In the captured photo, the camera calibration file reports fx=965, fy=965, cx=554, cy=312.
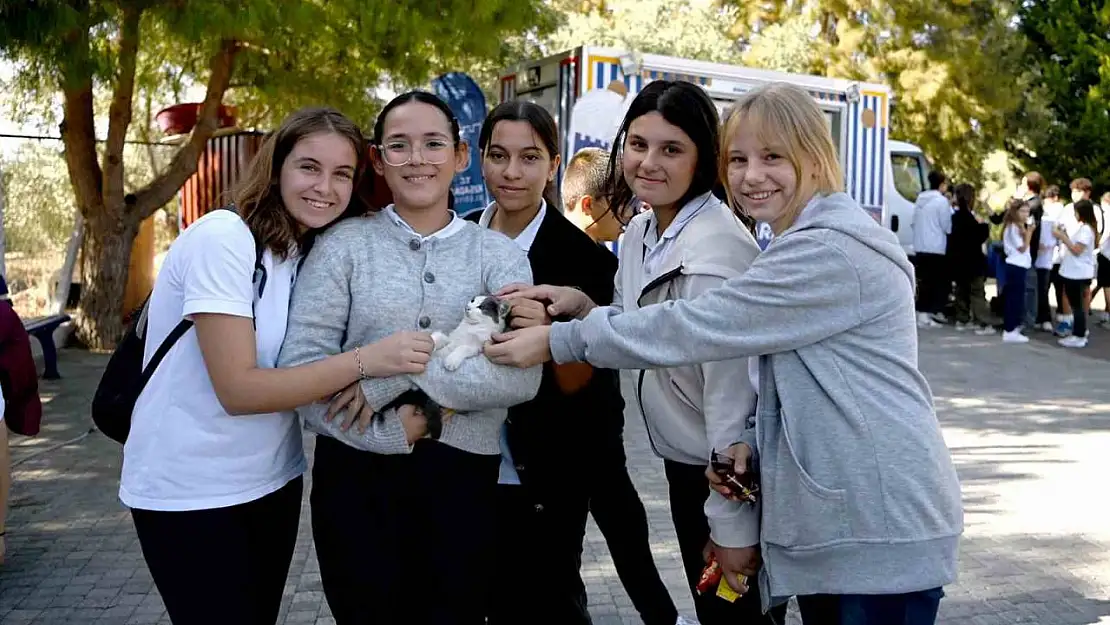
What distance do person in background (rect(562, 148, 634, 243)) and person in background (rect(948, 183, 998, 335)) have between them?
36.7 feet

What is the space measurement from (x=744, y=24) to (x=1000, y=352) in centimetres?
1437

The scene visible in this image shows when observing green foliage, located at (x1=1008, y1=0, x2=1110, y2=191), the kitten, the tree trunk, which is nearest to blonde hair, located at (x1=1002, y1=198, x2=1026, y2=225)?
green foliage, located at (x1=1008, y1=0, x2=1110, y2=191)

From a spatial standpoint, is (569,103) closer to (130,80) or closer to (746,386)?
(130,80)

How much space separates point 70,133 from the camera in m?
10.5

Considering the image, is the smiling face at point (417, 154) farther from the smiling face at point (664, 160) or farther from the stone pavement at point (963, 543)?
the stone pavement at point (963, 543)

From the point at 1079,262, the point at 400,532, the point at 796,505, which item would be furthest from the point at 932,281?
the point at 400,532

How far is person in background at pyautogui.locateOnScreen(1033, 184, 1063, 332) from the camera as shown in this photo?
41.6ft

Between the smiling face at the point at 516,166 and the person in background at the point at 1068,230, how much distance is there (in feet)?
37.6

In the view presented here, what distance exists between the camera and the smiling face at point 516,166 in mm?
3064

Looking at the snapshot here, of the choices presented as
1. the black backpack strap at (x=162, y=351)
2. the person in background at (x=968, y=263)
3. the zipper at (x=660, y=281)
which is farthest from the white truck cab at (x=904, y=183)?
the black backpack strap at (x=162, y=351)

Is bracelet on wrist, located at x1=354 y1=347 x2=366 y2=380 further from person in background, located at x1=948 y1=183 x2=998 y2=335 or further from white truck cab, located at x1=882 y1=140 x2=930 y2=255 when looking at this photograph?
white truck cab, located at x1=882 y1=140 x2=930 y2=255

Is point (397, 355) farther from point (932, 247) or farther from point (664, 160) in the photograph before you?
point (932, 247)

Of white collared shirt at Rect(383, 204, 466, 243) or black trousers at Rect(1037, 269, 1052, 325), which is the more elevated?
white collared shirt at Rect(383, 204, 466, 243)

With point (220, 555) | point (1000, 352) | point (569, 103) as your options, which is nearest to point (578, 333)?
point (220, 555)
